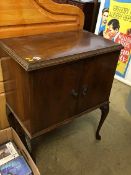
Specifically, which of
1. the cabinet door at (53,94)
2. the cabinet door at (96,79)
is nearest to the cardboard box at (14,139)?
the cabinet door at (53,94)

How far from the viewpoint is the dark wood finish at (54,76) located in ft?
2.88

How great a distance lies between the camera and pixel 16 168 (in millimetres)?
1163

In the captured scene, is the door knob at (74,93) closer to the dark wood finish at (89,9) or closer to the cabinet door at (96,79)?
the cabinet door at (96,79)

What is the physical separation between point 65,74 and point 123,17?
1662mm

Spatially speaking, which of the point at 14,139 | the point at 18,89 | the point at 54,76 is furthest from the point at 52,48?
the point at 14,139

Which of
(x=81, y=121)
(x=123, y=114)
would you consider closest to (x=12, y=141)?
(x=81, y=121)

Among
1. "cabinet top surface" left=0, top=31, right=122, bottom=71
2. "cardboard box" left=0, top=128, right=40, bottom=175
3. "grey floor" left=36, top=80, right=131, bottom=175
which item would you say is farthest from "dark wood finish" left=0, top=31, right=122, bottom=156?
"grey floor" left=36, top=80, right=131, bottom=175

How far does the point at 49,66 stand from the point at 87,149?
879 millimetres

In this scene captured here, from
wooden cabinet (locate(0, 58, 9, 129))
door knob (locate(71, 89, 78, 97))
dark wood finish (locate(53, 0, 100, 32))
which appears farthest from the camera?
dark wood finish (locate(53, 0, 100, 32))

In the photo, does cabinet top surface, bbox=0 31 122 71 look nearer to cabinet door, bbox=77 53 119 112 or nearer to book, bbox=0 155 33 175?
cabinet door, bbox=77 53 119 112

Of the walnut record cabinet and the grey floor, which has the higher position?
the walnut record cabinet

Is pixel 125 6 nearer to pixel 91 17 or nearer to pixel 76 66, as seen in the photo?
pixel 91 17

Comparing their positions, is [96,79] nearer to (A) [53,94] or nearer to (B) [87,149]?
(A) [53,94]

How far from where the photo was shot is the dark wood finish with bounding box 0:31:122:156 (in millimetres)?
876
